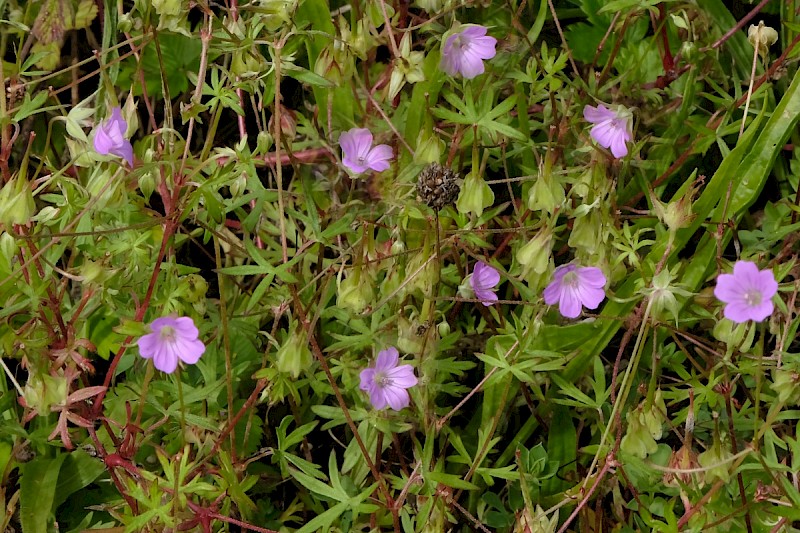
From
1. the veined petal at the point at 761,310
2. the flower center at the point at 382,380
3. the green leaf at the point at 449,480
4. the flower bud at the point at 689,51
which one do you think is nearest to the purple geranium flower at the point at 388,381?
the flower center at the point at 382,380

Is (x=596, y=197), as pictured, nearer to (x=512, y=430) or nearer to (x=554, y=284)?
(x=554, y=284)

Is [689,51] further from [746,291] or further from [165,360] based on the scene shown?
[165,360]

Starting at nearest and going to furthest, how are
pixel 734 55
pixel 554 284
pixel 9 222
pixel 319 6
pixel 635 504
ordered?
pixel 9 222
pixel 554 284
pixel 635 504
pixel 319 6
pixel 734 55

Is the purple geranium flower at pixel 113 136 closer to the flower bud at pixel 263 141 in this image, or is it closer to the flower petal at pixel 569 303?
the flower bud at pixel 263 141

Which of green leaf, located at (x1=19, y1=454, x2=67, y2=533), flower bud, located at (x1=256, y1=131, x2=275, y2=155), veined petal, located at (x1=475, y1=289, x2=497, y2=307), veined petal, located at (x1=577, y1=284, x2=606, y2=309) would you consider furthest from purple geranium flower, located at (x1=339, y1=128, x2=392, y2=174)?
green leaf, located at (x1=19, y1=454, x2=67, y2=533)

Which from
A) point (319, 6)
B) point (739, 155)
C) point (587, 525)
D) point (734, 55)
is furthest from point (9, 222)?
point (734, 55)

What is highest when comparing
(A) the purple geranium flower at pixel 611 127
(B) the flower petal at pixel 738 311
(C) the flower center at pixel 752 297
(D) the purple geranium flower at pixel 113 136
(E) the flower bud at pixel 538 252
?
(D) the purple geranium flower at pixel 113 136

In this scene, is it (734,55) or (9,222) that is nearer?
(9,222)
